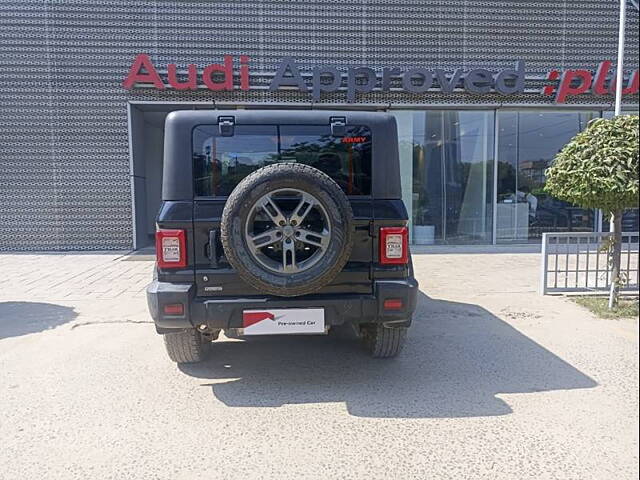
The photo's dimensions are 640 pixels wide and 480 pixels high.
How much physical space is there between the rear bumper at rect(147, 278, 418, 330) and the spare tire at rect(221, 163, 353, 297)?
6.1 inches

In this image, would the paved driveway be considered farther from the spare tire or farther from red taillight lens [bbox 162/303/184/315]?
the spare tire

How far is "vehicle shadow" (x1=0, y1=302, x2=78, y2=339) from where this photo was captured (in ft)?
17.7

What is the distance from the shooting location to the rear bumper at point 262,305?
3.44 m

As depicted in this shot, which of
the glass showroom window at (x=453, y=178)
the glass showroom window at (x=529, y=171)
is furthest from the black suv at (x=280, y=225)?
the glass showroom window at (x=529, y=171)

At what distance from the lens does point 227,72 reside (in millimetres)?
11555

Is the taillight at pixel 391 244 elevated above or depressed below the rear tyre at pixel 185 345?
above

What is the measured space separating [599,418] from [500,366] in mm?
1050

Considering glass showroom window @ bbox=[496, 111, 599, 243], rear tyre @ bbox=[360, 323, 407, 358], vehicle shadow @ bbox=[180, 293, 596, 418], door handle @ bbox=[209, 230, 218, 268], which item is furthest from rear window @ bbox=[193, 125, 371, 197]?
glass showroom window @ bbox=[496, 111, 599, 243]

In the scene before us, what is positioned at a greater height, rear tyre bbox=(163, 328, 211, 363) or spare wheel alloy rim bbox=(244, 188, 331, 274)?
spare wheel alloy rim bbox=(244, 188, 331, 274)

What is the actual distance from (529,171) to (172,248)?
12217 millimetres

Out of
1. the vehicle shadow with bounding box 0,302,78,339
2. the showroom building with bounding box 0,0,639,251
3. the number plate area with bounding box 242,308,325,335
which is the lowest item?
the vehicle shadow with bounding box 0,302,78,339

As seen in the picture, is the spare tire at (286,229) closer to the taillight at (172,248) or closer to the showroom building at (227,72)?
the taillight at (172,248)

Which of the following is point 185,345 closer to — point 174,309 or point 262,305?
point 174,309

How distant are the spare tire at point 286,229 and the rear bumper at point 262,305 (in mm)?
156
